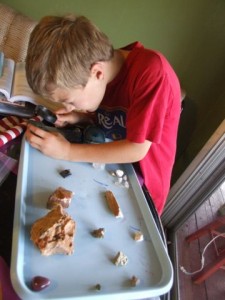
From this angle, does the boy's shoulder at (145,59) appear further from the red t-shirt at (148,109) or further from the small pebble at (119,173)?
the small pebble at (119,173)

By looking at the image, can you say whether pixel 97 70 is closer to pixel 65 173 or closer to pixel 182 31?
pixel 65 173

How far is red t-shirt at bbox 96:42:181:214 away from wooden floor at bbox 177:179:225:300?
2.39 feet

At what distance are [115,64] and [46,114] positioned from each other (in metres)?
0.22

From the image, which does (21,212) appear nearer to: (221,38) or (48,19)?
(48,19)

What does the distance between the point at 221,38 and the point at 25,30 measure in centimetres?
82

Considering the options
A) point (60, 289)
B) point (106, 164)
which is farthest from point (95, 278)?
point (106, 164)

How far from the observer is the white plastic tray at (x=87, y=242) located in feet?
1.37

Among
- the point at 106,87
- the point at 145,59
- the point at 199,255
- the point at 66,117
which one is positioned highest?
the point at 145,59

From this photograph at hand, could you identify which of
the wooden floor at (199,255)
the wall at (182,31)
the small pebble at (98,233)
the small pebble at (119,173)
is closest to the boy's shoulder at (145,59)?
the small pebble at (119,173)

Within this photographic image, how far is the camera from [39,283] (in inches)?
15.8

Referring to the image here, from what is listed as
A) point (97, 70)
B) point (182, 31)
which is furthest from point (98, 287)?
point (182, 31)

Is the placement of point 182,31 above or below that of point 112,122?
above

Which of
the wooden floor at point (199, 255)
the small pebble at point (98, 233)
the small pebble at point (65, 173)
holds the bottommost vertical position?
the wooden floor at point (199, 255)

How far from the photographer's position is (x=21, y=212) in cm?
49
